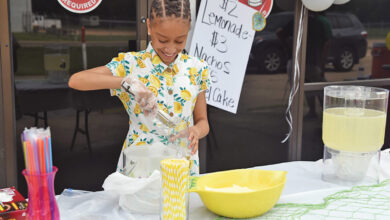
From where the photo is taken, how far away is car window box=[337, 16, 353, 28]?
420 centimetres

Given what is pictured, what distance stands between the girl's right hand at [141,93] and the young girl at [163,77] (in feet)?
0.17

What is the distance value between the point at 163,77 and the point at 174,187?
0.47 metres

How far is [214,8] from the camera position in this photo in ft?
6.65

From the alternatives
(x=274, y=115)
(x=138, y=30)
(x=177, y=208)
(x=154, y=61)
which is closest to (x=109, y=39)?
(x=138, y=30)

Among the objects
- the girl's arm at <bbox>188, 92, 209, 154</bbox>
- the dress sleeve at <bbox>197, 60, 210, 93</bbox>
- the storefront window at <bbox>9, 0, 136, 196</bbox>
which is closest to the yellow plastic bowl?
the girl's arm at <bbox>188, 92, 209, 154</bbox>

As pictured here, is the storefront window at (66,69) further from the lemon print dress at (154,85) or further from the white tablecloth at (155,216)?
the white tablecloth at (155,216)

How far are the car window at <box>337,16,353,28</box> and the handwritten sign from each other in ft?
7.93

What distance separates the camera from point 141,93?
3.64 ft

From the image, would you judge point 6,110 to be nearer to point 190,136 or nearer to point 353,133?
point 190,136

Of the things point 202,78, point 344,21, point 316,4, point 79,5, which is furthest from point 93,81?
point 344,21

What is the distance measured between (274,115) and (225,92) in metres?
3.35

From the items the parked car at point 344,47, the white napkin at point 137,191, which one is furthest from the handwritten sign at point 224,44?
the parked car at point 344,47

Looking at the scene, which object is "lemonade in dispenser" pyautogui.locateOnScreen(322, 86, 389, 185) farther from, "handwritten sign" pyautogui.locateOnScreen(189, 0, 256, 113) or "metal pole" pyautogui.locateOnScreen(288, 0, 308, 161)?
"metal pole" pyautogui.locateOnScreen(288, 0, 308, 161)

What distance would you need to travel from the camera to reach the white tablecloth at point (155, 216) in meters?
1.15
